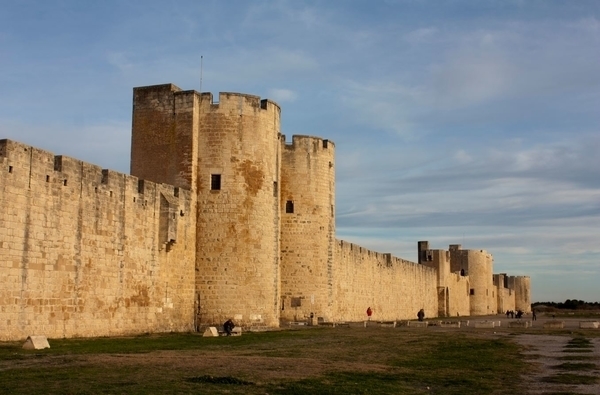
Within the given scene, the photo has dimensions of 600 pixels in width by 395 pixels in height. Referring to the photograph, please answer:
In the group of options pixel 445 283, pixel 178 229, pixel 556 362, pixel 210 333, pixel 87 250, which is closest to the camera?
pixel 556 362

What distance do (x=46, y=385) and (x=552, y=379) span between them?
7.52m

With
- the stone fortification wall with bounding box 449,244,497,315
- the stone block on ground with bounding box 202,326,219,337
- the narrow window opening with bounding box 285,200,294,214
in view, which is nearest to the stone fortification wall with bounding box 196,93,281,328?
the stone block on ground with bounding box 202,326,219,337

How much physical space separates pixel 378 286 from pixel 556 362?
25.2m

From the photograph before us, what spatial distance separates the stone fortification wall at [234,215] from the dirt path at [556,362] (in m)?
8.28

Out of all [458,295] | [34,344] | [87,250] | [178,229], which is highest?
[178,229]

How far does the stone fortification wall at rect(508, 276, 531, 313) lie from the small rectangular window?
70.4 metres

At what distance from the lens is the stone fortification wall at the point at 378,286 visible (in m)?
34.0

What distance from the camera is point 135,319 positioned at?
69.3ft

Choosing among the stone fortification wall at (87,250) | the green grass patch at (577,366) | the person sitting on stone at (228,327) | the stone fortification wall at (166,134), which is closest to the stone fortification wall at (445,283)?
the stone fortification wall at (166,134)

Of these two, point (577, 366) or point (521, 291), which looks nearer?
point (577, 366)

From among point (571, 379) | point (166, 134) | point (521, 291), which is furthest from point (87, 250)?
point (521, 291)

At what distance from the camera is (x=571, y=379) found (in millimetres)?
11875

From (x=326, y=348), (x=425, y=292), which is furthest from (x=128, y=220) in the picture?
(x=425, y=292)

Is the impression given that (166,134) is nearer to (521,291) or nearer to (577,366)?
(577,366)
